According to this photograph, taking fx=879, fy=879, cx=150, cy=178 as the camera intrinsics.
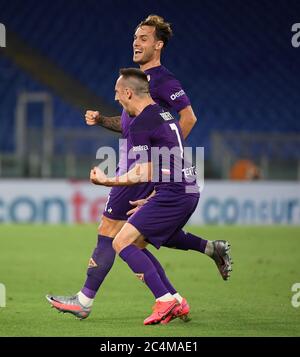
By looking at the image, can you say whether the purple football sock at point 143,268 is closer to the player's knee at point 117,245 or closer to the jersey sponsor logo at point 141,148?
the player's knee at point 117,245

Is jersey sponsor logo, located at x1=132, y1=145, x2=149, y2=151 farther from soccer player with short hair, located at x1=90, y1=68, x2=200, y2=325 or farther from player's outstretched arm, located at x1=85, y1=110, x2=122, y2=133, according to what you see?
player's outstretched arm, located at x1=85, y1=110, x2=122, y2=133

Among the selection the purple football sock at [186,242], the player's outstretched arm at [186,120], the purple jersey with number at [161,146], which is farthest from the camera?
the purple football sock at [186,242]

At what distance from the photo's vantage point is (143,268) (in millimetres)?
6539

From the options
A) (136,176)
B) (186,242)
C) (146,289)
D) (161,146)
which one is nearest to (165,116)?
(161,146)

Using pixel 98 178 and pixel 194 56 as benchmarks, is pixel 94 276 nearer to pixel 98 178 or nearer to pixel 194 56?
pixel 98 178

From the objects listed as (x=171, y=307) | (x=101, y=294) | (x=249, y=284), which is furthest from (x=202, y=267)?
(x=171, y=307)

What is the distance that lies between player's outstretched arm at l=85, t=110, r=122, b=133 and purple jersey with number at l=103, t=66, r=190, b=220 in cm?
13

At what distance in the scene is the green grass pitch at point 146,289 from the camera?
646 centimetres

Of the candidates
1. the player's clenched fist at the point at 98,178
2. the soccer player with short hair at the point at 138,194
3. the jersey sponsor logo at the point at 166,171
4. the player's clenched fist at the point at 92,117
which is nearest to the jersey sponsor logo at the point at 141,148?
the jersey sponsor logo at the point at 166,171

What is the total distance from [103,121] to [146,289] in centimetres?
259

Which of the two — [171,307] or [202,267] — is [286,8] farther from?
[171,307]

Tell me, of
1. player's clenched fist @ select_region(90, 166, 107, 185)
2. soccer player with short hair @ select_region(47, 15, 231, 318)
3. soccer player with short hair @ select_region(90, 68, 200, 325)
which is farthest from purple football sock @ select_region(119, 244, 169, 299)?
player's clenched fist @ select_region(90, 166, 107, 185)

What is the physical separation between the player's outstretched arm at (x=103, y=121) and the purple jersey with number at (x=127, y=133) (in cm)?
13

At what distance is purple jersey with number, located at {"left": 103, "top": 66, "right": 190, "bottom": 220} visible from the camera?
699cm
